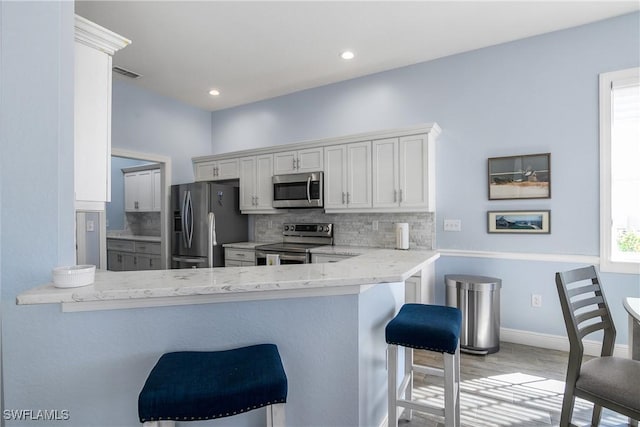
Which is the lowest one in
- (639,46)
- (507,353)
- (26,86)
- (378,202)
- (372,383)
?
(507,353)

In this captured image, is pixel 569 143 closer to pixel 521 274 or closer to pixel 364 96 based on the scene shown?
pixel 521 274

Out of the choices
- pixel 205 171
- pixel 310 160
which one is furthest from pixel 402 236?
pixel 205 171

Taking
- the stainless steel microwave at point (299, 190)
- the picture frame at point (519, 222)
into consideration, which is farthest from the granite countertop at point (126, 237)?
the picture frame at point (519, 222)

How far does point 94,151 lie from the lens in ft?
6.15

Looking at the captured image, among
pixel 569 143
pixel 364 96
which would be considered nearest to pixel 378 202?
pixel 364 96

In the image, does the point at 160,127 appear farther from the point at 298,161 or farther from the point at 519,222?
the point at 519,222

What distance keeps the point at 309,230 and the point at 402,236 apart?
1314 millimetres

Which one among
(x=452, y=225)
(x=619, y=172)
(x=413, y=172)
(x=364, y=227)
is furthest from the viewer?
(x=364, y=227)

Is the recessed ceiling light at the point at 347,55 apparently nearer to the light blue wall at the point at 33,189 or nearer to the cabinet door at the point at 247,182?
the cabinet door at the point at 247,182

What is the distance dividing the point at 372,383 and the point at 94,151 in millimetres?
→ 2081

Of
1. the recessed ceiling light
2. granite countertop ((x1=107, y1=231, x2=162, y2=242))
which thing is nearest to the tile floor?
the recessed ceiling light

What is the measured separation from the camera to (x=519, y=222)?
10.2 feet

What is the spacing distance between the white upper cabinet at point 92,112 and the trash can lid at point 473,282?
9.77 ft

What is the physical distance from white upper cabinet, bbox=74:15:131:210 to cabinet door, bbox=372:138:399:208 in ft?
8.13
